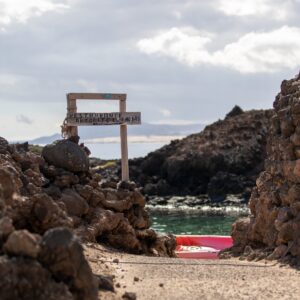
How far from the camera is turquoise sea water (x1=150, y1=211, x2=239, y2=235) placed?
54.6 metres

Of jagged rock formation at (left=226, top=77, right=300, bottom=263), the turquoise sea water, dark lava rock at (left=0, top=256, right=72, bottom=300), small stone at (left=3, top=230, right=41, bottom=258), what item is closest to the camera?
dark lava rock at (left=0, top=256, right=72, bottom=300)

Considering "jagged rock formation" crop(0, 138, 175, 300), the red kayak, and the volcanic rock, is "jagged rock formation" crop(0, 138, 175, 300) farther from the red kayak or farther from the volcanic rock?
the volcanic rock

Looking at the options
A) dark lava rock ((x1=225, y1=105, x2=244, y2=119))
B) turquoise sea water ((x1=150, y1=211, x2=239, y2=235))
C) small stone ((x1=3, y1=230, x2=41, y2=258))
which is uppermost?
dark lava rock ((x1=225, y1=105, x2=244, y2=119))

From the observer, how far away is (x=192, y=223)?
196 feet

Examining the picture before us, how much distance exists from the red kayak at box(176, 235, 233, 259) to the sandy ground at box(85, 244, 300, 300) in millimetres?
11396

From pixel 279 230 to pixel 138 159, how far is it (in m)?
72.5

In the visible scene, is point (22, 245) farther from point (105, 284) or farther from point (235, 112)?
point (235, 112)

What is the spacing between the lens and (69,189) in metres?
22.3

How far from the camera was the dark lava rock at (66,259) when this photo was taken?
10.9 metres

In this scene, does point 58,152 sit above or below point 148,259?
above

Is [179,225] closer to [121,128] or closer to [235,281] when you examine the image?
[121,128]

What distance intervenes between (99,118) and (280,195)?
26.7 feet

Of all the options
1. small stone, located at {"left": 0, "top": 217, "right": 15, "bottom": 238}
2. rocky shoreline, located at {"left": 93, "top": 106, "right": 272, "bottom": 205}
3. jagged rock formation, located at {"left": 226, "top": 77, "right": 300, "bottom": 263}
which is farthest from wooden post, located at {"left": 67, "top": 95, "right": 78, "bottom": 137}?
rocky shoreline, located at {"left": 93, "top": 106, "right": 272, "bottom": 205}

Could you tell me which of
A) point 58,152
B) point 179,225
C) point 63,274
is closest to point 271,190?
point 58,152
